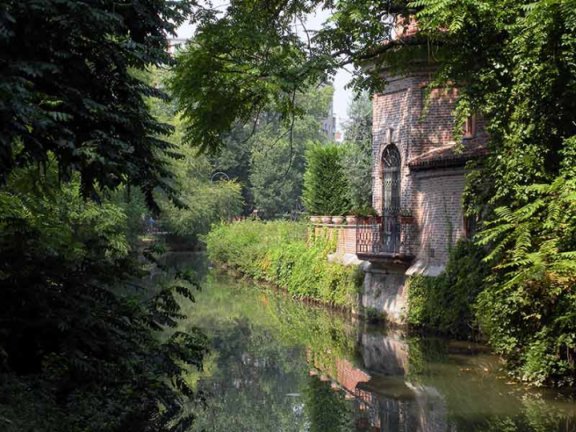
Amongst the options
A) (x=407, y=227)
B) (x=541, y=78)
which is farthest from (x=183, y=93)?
(x=407, y=227)

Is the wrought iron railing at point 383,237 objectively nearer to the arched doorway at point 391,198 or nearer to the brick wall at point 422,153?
the arched doorway at point 391,198

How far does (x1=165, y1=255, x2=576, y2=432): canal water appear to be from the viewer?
37.9 ft

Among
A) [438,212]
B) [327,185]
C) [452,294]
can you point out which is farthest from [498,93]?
[327,185]

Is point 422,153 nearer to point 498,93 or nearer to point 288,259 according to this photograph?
point 498,93

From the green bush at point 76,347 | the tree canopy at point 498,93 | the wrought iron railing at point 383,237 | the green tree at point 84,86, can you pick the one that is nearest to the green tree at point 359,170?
the wrought iron railing at point 383,237

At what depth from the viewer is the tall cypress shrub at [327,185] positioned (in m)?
35.1

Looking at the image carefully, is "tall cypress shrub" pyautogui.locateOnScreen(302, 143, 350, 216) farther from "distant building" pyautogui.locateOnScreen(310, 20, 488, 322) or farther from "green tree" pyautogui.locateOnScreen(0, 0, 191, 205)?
"green tree" pyautogui.locateOnScreen(0, 0, 191, 205)

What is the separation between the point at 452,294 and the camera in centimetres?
1948

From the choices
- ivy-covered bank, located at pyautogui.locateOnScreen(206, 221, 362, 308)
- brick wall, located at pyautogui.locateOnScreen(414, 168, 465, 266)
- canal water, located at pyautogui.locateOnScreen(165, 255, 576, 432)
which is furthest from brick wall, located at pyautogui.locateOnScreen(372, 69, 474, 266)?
ivy-covered bank, located at pyautogui.locateOnScreen(206, 221, 362, 308)

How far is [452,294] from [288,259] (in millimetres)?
14408

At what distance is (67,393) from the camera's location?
888 centimetres

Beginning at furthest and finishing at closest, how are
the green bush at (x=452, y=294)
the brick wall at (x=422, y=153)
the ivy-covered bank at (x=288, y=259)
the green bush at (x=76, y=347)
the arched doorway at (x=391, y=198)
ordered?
the ivy-covered bank at (x=288, y=259) → the arched doorway at (x=391, y=198) → the brick wall at (x=422, y=153) → the green bush at (x=452, y=294) → the green bush at (x=76, y=347)

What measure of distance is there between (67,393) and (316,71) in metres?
8.15

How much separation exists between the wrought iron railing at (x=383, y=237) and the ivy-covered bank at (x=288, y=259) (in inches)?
65.8
